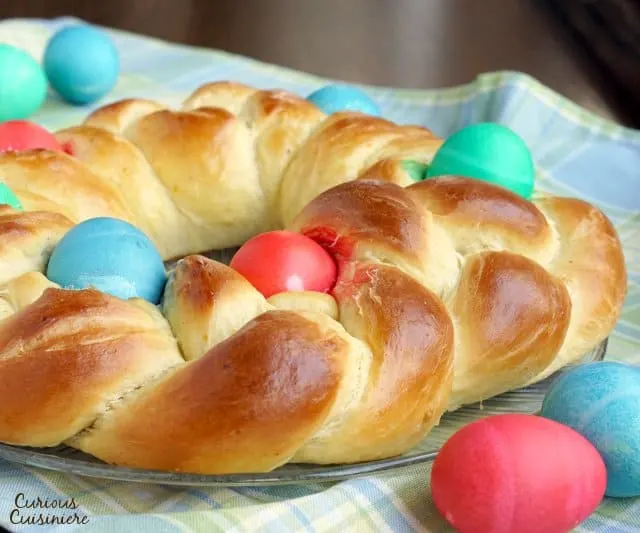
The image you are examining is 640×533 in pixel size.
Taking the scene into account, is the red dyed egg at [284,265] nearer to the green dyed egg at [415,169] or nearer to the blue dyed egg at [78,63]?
the green dyed egg at [415,169]

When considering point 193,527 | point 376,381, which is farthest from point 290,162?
point 193,527

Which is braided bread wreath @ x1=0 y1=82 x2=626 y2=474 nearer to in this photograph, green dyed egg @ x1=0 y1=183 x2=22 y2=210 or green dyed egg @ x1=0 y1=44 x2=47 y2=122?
green dyed egg @ x1=0 y1=183 x2=22 y2=210

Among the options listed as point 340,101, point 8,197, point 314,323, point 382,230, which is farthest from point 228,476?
point 340,101

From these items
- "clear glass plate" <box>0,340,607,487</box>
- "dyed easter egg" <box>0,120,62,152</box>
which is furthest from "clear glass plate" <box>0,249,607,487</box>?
"dyed easter egg" <box>0,120,62,152</box>

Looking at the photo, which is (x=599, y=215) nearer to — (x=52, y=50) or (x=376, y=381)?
(x=376, y=381)

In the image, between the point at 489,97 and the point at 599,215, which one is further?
the point at 489,97

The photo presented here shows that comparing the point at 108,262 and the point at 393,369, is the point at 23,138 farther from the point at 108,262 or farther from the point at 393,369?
the point at 393,369

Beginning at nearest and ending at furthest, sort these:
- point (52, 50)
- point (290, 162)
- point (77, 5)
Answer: point (290, 162) → point (52, 50) → point (77, 5)
